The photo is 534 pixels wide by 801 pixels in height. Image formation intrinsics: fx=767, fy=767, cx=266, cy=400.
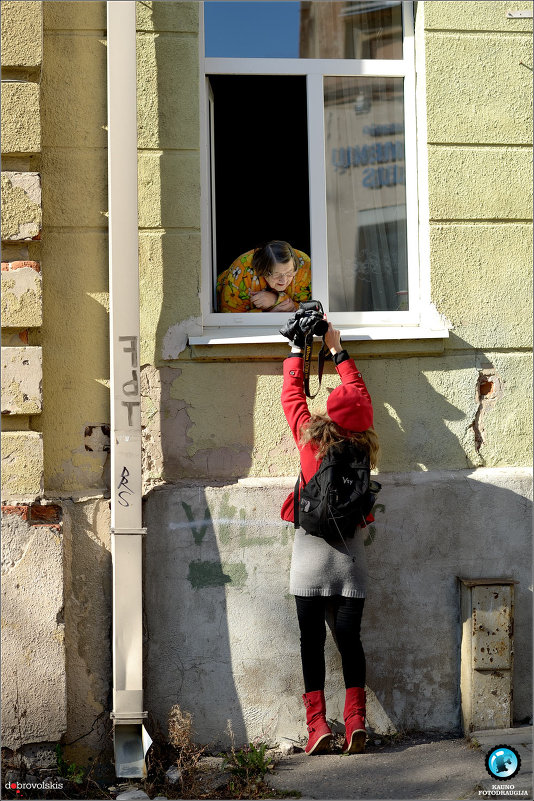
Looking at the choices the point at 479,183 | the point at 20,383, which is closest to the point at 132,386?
the point at 20,383

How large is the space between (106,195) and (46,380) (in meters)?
0.96

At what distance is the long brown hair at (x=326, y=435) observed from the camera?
3521 mm

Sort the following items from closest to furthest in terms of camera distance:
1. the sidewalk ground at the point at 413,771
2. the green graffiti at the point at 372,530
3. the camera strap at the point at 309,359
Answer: the sidewalk ground at the point at 413,771, the camera strap at the point at 309,359, the green graffiti at the point at 372,530

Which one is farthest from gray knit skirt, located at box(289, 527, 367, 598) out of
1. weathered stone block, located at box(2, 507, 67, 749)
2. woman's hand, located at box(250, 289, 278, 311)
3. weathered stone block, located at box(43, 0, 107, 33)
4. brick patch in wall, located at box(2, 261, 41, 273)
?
weathered stone block, located at box(43, 0, 107, 33)

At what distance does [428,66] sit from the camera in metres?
3.93

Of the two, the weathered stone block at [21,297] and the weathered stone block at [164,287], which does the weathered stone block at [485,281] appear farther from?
the weathered stone block at [21,297]

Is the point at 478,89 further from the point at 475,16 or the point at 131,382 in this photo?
the point at 131,382

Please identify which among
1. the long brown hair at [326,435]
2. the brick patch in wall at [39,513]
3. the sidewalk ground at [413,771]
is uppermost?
the long brown hair at [326,435]

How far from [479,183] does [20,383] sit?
250 cm

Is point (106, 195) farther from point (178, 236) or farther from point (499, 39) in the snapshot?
point (499, 39)

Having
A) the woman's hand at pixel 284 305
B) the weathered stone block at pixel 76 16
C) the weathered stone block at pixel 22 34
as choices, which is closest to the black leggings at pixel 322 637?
the woman's hand at pixel 284 305

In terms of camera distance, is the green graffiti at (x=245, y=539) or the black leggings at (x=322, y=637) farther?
the green graffiti at (x=245, y=539)

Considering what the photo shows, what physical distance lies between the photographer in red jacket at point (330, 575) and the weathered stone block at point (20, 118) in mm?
1555

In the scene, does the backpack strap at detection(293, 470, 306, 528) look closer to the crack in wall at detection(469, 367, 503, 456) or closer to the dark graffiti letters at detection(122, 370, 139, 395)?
the dark graffiti letters at detection(122, 370, 139, 395)
